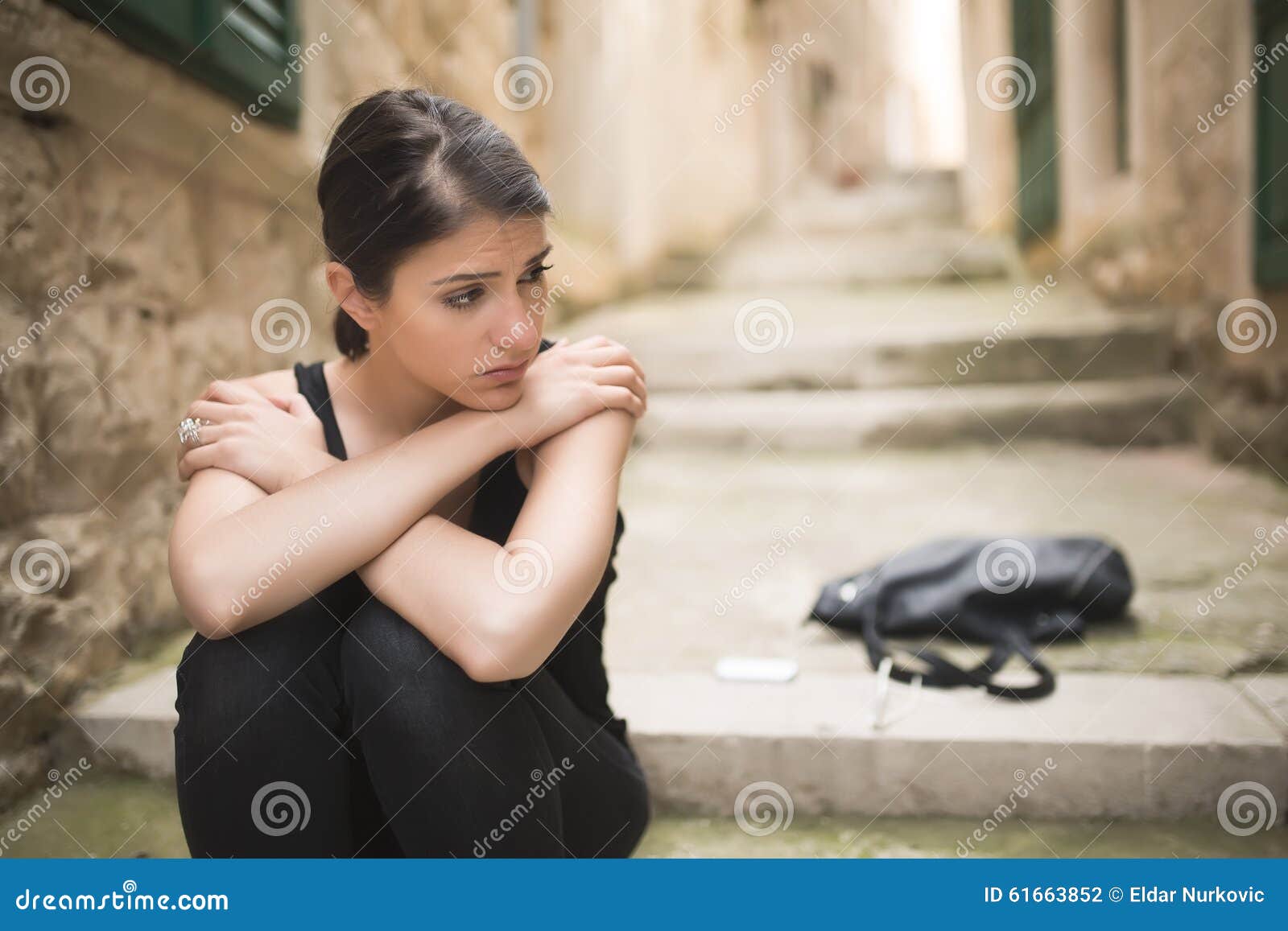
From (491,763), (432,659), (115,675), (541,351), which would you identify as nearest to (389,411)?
(541,351)

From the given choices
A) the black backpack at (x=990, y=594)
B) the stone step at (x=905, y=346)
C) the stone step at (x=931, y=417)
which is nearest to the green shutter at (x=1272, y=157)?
the stone step at (x=931, y=417)

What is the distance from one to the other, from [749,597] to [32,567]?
1308mm

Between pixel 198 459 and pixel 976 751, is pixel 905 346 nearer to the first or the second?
pixel 976 751

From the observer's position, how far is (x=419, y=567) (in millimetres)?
1018

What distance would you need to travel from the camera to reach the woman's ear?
44.9 inches

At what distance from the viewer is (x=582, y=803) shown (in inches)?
43.4

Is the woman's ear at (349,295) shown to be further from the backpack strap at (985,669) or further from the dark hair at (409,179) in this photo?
the backpack strap at (985,669)

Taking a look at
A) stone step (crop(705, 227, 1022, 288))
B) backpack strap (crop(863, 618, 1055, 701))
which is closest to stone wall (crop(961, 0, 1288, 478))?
stone step (crop(705, 227, 1022, 288))

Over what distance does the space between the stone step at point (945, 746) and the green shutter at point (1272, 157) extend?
5.31 feet

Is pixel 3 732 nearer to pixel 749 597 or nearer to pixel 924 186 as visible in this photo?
pixel 749 597

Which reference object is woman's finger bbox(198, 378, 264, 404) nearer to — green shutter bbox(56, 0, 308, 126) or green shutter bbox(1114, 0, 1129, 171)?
green shutter bbox(56, 0, 308, 126)

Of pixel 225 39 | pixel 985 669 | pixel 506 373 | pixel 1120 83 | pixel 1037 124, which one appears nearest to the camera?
pixel 506 373

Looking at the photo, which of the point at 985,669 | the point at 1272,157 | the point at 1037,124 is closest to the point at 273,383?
the point at 985,669

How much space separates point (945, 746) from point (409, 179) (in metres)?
1.03
